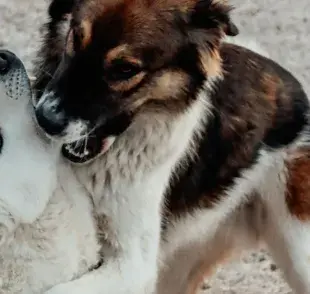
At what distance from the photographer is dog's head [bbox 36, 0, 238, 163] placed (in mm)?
1513

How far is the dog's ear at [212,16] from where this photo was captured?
64.2 inches

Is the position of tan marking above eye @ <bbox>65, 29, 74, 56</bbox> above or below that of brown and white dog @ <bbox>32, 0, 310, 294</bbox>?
above

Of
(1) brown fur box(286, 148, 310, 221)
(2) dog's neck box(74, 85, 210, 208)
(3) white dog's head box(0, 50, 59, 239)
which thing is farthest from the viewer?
(1) brown fur box(286, 148, 310, 221)

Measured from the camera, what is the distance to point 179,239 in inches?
77.2

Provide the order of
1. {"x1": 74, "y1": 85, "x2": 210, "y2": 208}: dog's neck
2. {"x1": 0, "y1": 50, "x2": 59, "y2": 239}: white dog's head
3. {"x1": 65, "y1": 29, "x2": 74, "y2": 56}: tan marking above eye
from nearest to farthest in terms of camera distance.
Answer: {"x1": 0, "y1": 50, "x2": 59, "y2": 239}: white dog's head < {"x1": 65, "y1": 29, "x2": 74, "y2": 56}: tan marking above eye < {"x1": 74, "y1": 85, "x2": 210, "y2": 208}: dog's neck

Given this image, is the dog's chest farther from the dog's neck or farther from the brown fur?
the brown fur

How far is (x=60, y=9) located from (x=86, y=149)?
0.26 metres

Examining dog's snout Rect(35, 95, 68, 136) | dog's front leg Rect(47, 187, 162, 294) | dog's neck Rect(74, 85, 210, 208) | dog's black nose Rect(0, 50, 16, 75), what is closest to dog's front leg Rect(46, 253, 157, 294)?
dog's front leg Rect(47, 187, 162, 294)

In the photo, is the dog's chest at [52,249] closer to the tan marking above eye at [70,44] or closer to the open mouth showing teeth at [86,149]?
the open mouth showing teeth at [86,149]

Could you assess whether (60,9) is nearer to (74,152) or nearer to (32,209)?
(74,152)

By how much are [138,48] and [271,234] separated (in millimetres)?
672

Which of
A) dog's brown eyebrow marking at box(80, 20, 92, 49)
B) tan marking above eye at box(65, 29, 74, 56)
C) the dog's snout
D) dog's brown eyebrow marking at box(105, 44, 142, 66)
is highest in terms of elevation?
dog's brown eyebrow marking at box(80, 20, 92, 49)

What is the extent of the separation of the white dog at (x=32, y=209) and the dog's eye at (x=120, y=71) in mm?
160

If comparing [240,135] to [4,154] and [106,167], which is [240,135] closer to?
[106,167]
